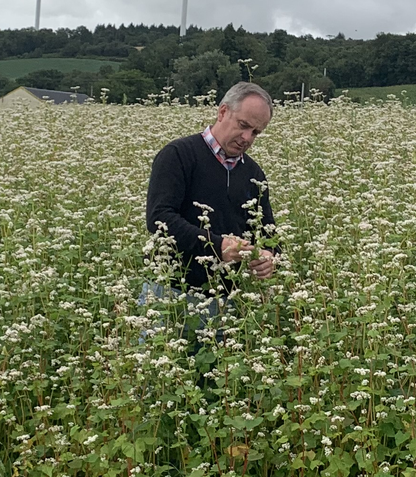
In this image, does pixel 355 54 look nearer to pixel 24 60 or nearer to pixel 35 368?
pixel 35 368

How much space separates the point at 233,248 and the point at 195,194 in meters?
0.63

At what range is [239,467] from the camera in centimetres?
349

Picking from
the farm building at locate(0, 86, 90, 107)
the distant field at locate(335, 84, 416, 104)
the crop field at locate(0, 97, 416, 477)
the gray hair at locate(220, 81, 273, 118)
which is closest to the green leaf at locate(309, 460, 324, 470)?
the crop field at locate(0, 97, 416, 477)

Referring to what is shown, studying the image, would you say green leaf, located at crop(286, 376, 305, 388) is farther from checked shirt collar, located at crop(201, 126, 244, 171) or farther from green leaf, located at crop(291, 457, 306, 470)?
checked shirt collar, located at crop(201, 126, 244, 171)

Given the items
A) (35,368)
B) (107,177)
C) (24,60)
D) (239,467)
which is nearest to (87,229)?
(107,177)

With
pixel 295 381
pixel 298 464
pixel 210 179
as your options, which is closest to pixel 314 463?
pixel 298 464

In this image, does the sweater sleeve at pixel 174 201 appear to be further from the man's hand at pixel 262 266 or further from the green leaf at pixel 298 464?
the green leaf at pixel 298 464

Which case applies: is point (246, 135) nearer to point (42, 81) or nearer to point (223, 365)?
point (223, 365)

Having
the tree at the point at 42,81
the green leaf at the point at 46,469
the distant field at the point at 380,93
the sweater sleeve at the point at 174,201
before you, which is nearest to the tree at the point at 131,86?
the distant field at the point at 380,93

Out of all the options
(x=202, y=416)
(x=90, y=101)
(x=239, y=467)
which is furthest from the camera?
(x=90, y=101)

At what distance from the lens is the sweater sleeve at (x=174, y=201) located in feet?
13.1

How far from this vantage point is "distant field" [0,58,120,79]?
7231 centimetres

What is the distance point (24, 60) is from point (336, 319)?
259ft

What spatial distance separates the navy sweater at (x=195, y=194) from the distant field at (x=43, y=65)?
2707 inches
